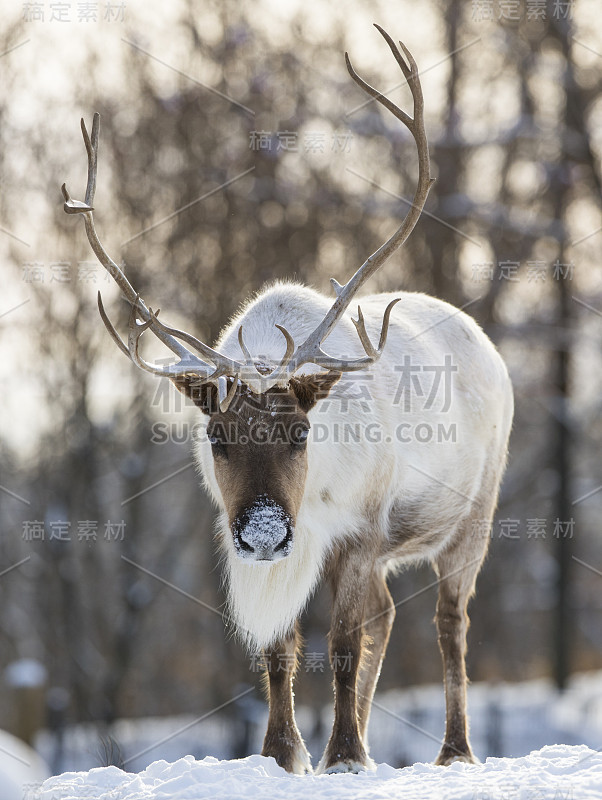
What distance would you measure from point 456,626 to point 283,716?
148 centimetres

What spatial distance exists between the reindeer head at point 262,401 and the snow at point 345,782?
3.02 feet

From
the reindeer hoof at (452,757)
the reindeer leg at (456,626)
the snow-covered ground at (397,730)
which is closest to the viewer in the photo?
the reindeer hoof at (452,757)

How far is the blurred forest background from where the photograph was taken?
11141mm

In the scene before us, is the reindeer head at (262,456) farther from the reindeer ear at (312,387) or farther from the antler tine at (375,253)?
the antler tine at (375,253)

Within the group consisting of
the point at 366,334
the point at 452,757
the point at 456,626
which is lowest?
the point at 452,757

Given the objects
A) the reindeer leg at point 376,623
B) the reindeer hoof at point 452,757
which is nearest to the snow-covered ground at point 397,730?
the reindeer leg at point 376,623

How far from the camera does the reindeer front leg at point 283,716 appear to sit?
4.80 m

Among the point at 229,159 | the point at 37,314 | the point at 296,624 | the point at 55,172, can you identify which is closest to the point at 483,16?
the point at 229,159

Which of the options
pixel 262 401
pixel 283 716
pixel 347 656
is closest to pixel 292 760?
pixel 283 716

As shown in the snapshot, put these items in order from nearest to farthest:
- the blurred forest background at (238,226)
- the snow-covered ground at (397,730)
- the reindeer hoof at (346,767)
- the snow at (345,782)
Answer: the snow at (345,782) < the reindeer hoof at (346,767) < the snow-covered ground at (397,730) < the blurred forest background at (238,226)

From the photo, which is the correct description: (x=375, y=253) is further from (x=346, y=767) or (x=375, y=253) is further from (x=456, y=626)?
(x=346, y=767)

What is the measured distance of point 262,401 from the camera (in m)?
4.47

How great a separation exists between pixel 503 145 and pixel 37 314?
227 inches

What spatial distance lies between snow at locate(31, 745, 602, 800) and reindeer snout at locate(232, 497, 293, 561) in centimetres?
91
